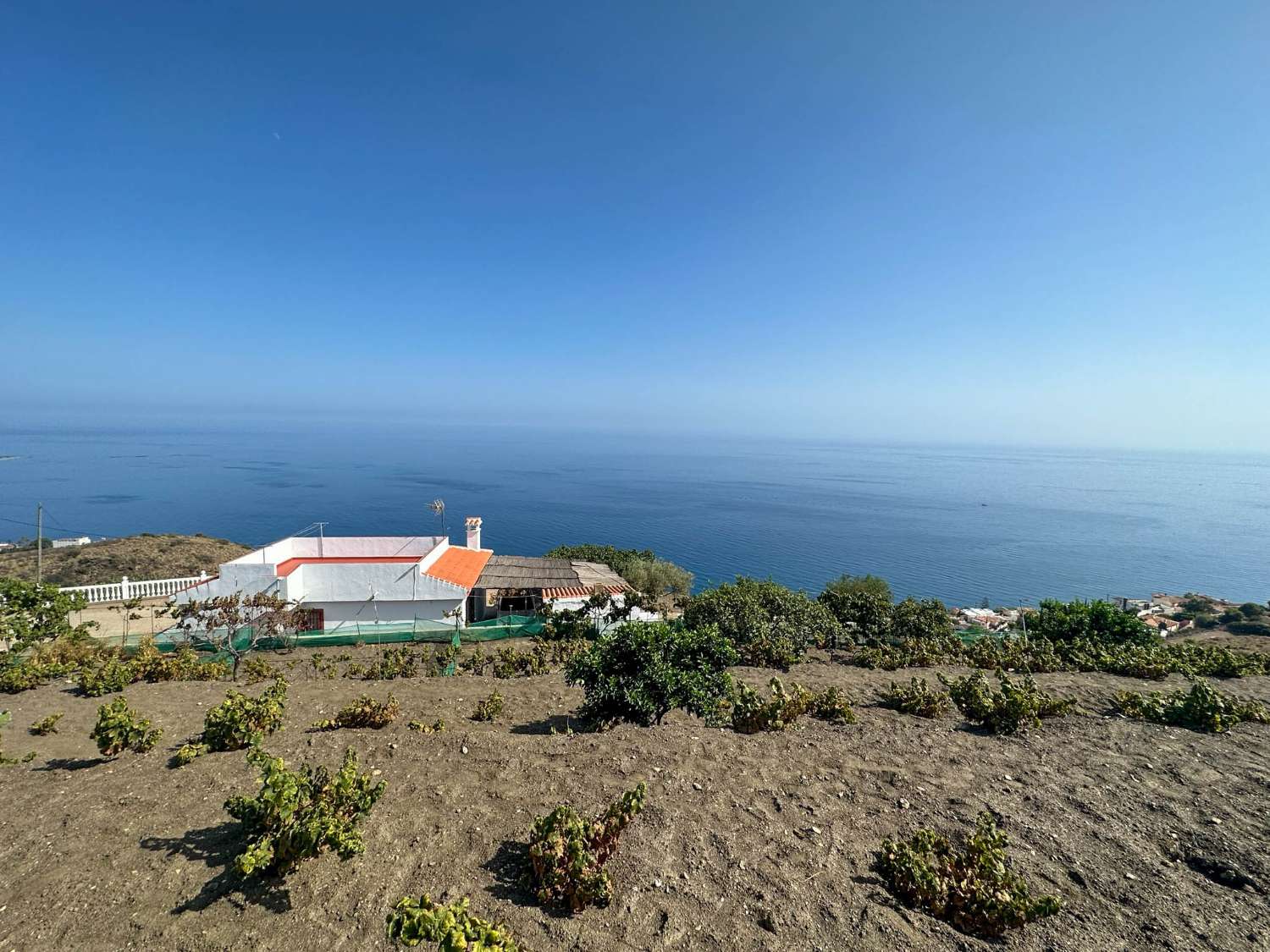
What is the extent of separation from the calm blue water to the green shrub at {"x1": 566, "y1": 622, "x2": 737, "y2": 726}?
4833 centimetres

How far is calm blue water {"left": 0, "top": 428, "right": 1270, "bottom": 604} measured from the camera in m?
63.6

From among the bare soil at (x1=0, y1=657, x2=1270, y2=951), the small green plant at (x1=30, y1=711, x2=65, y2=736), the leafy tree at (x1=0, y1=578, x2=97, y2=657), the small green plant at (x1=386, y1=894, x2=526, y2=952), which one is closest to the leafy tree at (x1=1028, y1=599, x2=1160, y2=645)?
the bare soil at (x1=0, y1=657, x2=1270, y2=951)

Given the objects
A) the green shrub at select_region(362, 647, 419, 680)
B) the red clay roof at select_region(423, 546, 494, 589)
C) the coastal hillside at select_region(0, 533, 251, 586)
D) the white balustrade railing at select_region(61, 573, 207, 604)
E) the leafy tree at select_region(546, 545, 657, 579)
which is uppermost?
the green shrub at select_region(362, 647, 419, 680)

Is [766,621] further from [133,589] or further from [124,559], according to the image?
[124,559]

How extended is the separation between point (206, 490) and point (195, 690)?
4452 inches

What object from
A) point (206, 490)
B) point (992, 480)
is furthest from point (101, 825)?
point (992, 480)

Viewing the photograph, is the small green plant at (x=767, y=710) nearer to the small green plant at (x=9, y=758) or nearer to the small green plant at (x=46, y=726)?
Result: the small green plant at (x=9, y=758)

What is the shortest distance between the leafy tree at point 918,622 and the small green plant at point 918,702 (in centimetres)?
778

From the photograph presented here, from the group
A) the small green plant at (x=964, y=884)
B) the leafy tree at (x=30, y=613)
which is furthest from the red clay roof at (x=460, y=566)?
the small green plant at (x=964, y=884)

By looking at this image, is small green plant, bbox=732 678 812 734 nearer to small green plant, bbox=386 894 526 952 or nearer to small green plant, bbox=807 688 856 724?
small green plant, bbox=807 688 856 724

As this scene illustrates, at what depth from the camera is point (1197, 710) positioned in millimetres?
7496

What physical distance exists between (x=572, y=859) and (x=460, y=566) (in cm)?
1988

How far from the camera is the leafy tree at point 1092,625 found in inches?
582

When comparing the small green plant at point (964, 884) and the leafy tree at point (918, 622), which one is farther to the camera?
the leafy tree at point (918, 622)
